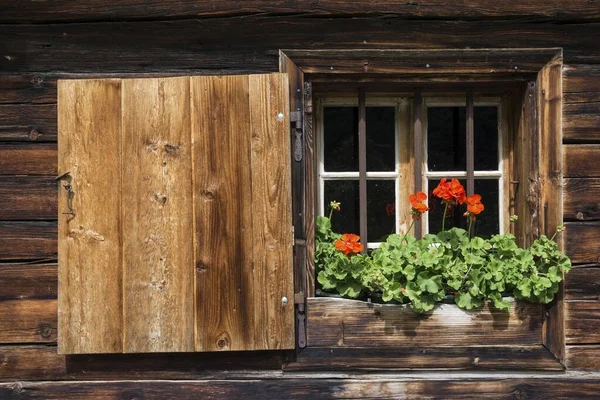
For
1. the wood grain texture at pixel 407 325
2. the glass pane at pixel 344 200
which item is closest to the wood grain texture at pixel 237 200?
the wood grain texture at pixel 407 325

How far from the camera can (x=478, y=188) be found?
314 cm

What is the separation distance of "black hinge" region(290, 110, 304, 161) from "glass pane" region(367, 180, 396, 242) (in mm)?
435

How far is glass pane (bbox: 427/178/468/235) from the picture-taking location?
3141mm

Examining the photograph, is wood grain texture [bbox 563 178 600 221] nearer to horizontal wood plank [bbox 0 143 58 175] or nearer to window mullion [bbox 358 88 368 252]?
window mullion [bbox 358 88 368 252]

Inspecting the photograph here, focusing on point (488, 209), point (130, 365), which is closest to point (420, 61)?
point (488, 209)

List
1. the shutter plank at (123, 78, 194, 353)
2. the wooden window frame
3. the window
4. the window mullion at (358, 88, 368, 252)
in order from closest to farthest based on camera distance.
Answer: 1. the shutter plank at (123, 78, 194, 353)
2. the wooden window frame
3. the window mullion at (358, 88, 368, 252)
4. the window

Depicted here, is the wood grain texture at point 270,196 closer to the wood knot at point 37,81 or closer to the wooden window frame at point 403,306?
the wooden window frame at point 403,306

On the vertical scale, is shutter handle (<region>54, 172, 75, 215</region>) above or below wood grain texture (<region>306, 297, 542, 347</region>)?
above

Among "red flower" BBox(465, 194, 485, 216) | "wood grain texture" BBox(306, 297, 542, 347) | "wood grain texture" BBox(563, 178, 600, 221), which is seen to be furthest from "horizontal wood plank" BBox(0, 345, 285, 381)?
"wood grain texture" BBox(563, 178, 600, 221)

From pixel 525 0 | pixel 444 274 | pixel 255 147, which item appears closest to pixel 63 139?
pixel 255 147

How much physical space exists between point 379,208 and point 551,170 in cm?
73

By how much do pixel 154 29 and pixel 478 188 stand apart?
1.55 meters

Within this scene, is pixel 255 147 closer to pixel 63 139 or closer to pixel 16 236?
pixel 63 139

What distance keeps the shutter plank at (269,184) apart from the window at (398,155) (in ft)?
1.17
